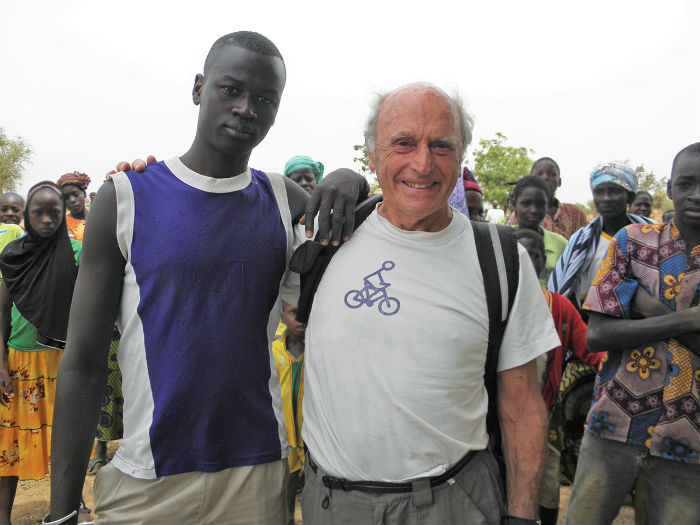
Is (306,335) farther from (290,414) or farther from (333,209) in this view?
(290,414)

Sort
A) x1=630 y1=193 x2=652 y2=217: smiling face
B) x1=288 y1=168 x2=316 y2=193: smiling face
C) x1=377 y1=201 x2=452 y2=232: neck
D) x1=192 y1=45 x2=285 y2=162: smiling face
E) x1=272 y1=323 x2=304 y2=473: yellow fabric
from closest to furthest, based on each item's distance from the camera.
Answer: x1=192 y1=45 x2=285 y2=162: smiling face < x1=377 y1=201 x2=452 y2=232: neck < x1=272 y1=323 x2=304 y2=473: yellow fabric < x1=288 y1=168 x2=316 y2=193: smiling face < x1=630 y1=193 x2=652 y2=217: smiling face

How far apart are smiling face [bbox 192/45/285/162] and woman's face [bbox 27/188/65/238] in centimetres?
271

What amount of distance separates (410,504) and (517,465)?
386 millimetres

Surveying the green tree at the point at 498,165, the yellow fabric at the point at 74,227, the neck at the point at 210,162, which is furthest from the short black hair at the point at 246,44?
the green tree at the point at 498,165

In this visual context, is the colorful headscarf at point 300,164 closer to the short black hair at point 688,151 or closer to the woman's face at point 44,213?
the woman's face at point 44,213

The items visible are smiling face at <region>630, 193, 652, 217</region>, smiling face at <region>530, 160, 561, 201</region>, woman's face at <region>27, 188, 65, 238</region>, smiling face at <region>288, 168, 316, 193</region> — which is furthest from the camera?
smiling face at <region>630, 193, 652, 217</region>

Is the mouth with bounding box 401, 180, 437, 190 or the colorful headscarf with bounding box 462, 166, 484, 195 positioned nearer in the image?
the mouth with bounding box 401, 180, 437, 190

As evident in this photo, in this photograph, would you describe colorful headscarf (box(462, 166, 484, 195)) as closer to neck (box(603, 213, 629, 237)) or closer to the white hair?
neck (box(603, 213, 629, 237))

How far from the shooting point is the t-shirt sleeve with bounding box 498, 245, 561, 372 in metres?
1.64

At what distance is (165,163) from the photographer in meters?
1.70

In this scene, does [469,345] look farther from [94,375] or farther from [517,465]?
[94,375]

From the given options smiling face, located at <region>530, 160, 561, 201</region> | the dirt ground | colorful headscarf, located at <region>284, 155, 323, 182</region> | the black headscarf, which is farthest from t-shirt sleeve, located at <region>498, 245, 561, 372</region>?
smiling face, located at <region>530, 160, 561, 201</region>

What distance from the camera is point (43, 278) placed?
3697 millimetres

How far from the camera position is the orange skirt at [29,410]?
12.1 ft
